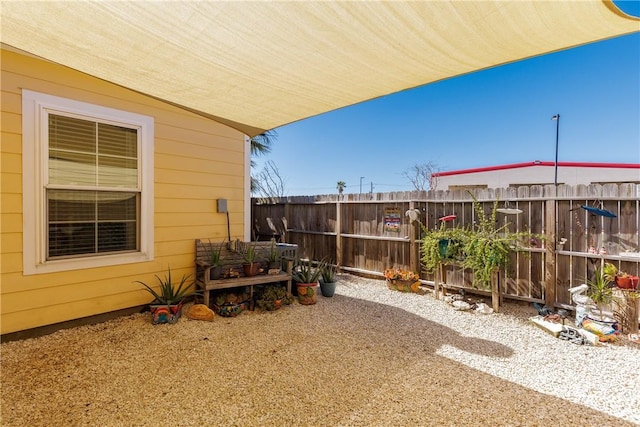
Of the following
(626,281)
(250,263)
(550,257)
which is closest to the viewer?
(626,281)

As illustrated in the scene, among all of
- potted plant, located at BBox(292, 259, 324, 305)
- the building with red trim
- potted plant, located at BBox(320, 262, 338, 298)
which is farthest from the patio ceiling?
the building with red trim

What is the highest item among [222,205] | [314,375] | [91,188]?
[91,188]

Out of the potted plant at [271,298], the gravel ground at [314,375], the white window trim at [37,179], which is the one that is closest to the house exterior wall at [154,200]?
the white window trim at [37,179]

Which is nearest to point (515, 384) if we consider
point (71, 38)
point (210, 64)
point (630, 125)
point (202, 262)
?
point (210, 64)

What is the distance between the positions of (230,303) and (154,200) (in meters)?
1.67

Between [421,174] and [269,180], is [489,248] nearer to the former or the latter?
[269,180]

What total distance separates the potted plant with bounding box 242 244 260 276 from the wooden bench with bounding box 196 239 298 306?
69 millimetres

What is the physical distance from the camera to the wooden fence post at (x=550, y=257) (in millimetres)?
3797

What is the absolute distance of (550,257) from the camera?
12.5 feet

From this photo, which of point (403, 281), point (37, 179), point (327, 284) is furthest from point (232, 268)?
point (403, 281)

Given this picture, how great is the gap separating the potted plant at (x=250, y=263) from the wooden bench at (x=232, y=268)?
0.22 ft

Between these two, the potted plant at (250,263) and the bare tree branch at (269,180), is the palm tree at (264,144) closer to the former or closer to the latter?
the bare tree branch at (269,180)

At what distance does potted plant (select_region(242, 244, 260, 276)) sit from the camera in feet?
13.0

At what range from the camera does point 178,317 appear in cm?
341
